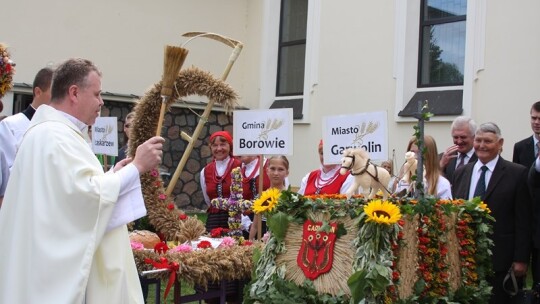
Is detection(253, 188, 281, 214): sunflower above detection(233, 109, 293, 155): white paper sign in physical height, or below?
below

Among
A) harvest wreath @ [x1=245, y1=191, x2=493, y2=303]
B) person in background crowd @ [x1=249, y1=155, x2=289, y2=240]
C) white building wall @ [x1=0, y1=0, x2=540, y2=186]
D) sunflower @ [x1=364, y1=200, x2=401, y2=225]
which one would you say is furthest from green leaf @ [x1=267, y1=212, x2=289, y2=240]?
white building wall @ [x1=0, y1=0, x2=540, y2=186]

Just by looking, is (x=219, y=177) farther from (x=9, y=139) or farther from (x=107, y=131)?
(x=9, y=139)

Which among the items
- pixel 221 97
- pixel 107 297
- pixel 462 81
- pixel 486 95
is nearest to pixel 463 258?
pixel 221 97

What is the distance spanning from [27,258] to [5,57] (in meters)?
1.71

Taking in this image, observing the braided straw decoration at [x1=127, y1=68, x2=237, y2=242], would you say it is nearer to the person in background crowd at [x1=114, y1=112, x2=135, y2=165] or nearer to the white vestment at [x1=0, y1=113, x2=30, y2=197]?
the person in background crowd at [x1=114, y1=112, x2=135, y2=165]

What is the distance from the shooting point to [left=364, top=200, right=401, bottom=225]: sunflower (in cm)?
393

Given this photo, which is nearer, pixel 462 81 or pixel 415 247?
pixel 415 247

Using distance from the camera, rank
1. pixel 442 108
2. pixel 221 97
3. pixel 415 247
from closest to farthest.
→ pixel 415 247, pixel 221 97, pixel 442 108

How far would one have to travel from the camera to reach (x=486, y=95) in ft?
33.4

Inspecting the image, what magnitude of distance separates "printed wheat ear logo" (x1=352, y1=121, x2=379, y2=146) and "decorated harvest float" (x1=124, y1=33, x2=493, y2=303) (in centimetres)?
71

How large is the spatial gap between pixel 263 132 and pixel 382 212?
2.15 m

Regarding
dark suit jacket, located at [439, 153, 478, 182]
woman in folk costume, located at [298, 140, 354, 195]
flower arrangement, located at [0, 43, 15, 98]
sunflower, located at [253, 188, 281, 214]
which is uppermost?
flower arrangement, located at [0, 43, 15, 98]

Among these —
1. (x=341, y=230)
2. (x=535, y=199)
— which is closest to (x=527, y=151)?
(x=535, y=199)

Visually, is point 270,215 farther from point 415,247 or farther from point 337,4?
point 337,4
